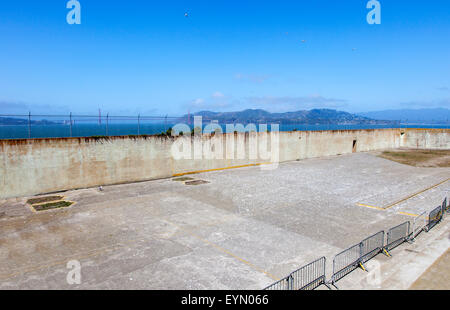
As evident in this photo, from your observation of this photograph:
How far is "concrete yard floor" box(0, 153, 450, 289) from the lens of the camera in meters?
9.49

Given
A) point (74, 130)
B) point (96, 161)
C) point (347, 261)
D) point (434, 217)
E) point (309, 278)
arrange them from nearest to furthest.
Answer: point (309, 278) → point (347, 261) → point (434, 217) → point (74, 130) → point (96, 161)

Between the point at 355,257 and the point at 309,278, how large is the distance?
7.95 ft

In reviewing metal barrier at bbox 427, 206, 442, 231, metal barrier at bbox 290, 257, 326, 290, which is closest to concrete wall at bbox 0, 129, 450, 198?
metal barrier at bbox 290, 257, 326, 290

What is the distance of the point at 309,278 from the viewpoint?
914 cm

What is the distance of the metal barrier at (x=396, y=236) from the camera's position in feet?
38.0

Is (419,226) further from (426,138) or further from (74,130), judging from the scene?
(426,138)

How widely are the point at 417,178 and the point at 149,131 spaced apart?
75.7 ft

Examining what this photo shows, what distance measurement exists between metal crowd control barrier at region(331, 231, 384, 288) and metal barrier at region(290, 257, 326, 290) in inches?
16.5

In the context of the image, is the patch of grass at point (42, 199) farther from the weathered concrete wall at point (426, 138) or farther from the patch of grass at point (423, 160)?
the weathered concrete wall at point (426, 138)

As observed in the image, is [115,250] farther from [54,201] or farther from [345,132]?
[345,132]

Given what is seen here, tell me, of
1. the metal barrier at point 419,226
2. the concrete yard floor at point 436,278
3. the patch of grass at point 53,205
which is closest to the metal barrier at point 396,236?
the metal barrier at point 419,226

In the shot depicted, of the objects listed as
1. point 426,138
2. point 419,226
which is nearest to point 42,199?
point 419,226

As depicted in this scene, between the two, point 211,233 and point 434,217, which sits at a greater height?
point 434,217
